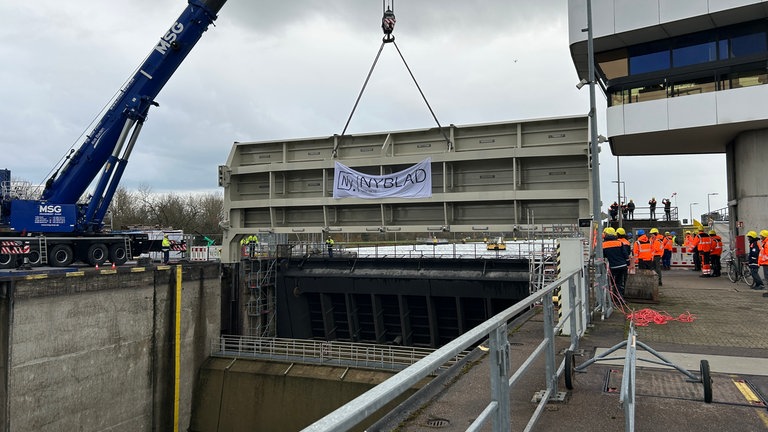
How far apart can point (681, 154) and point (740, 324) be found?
49.2 ft

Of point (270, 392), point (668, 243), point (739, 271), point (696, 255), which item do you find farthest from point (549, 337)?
point (696, 255)

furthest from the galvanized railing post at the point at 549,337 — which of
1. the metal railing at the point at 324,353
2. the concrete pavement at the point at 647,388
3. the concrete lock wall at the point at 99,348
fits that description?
the concrete lock wall at the point at 99,348

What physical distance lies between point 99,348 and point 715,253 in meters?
20.5

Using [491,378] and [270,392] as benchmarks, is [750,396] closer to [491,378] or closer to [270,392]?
[491,378]

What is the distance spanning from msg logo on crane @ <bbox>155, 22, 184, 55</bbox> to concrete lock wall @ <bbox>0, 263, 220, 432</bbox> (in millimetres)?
8070

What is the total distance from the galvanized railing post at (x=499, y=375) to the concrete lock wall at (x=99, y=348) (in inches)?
502

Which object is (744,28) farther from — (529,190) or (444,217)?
(444,217)

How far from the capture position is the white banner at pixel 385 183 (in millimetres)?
16219

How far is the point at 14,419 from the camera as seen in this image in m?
11.4

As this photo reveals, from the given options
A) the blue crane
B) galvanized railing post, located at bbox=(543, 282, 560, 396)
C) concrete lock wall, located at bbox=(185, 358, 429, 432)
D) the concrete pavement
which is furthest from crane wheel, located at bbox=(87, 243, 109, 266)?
galvanized railing post, located at bbox=(543, 282, 560, 396)

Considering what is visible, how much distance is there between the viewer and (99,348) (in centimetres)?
1348

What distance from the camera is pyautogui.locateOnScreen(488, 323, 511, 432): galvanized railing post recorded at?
275 cm

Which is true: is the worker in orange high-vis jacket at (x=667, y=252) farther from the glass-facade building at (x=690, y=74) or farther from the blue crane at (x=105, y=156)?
the blue crane at (x=105, y=156)

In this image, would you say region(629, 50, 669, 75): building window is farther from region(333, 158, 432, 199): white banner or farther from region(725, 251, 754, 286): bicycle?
region(333, 158, 432, 199): white banner
